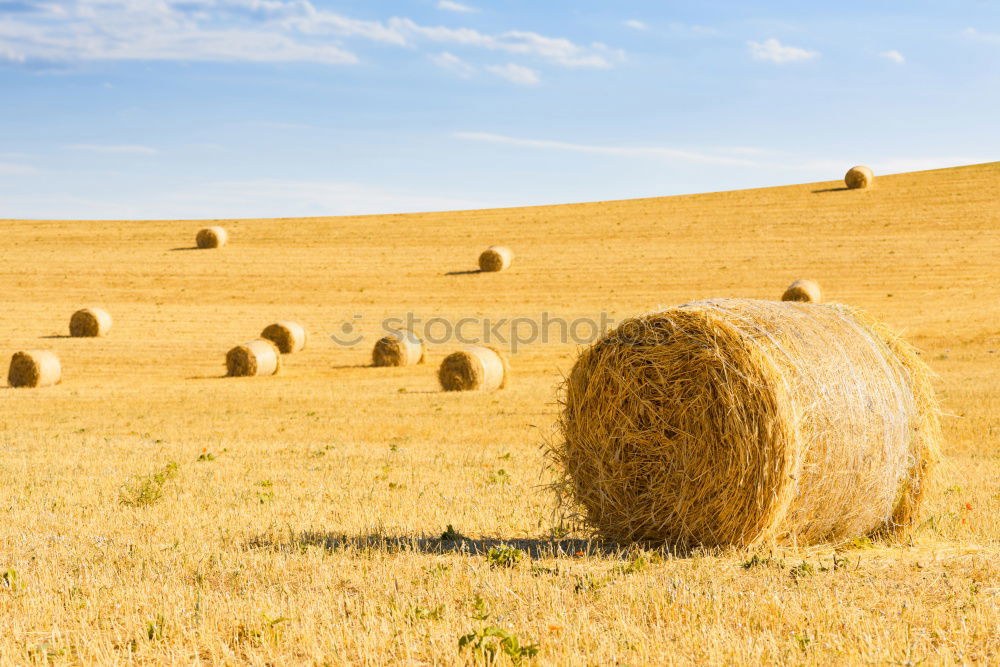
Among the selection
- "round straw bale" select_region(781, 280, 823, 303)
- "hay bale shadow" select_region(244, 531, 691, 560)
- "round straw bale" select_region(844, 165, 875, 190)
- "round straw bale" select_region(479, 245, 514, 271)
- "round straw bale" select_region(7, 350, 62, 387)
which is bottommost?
"round straw bale" select_region(7, 350, 62, 387)

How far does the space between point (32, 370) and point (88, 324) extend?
8.41 metres

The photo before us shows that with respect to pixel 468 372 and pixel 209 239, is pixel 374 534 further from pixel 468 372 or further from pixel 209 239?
pixel 209 239

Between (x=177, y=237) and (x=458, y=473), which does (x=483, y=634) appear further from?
(x=177, y=237)

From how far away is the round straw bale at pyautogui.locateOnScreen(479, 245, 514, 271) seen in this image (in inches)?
1800

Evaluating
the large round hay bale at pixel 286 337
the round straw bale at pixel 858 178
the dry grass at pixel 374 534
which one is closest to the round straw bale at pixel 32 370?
the dry grass at pixel 374 534

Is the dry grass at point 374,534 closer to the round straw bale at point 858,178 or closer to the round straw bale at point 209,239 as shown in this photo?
the round straw bale at point 209,239

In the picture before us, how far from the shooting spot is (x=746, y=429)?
23.7 feet

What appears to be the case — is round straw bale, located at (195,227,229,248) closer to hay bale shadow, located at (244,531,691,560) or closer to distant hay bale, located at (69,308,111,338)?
distant hay bale, located at (69,308,111,338)

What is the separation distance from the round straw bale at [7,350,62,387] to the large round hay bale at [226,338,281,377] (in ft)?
17.0

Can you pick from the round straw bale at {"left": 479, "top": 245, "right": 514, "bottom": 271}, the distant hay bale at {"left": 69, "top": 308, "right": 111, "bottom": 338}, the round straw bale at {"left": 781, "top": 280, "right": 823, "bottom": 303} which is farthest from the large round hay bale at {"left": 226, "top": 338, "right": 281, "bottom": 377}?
the round straw bale at {"left": 781, "top": 280, "right": 823, "bottom": 303}

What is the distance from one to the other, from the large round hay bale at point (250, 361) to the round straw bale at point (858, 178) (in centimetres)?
4243

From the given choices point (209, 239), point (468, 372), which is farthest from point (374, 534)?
point (209, 239)

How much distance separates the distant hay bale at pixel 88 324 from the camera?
3550cm

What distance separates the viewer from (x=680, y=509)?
764 centimetres
